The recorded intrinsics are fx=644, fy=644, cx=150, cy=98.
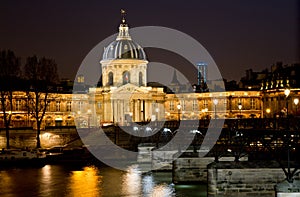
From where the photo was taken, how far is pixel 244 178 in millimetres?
32375

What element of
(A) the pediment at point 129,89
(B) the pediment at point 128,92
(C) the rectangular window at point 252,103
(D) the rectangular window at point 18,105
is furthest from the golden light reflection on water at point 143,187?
(C) the rectangular window at point 252,103

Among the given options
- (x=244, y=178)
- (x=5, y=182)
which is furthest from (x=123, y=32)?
(x=244, y=178)

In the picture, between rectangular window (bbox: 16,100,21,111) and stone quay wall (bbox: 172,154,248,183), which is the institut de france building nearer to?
rectangular window (bbox: 16,100,21,111)

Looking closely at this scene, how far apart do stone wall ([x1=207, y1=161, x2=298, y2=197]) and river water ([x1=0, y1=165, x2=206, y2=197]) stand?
18.7 ft

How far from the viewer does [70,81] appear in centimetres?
16912

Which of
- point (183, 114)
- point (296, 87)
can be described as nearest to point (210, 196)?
point (296, 87)

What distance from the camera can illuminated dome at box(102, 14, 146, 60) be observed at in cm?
14588

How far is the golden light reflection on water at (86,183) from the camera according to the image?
1608 inches

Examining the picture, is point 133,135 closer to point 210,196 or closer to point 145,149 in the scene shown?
point 145,149

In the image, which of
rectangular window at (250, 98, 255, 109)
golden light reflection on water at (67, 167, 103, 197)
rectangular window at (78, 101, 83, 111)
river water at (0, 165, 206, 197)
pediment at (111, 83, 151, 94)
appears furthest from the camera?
rectangular window at (250, 98, 255, 109)

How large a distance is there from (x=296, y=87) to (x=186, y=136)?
70737 mm

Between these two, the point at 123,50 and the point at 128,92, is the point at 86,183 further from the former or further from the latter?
the point at 123,50

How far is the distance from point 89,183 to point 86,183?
9.4 inches

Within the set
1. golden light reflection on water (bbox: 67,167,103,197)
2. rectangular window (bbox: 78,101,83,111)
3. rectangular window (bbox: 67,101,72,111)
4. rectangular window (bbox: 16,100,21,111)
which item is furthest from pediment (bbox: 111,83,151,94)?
golden light reflection on water (bbox: 67,167,103,197)
